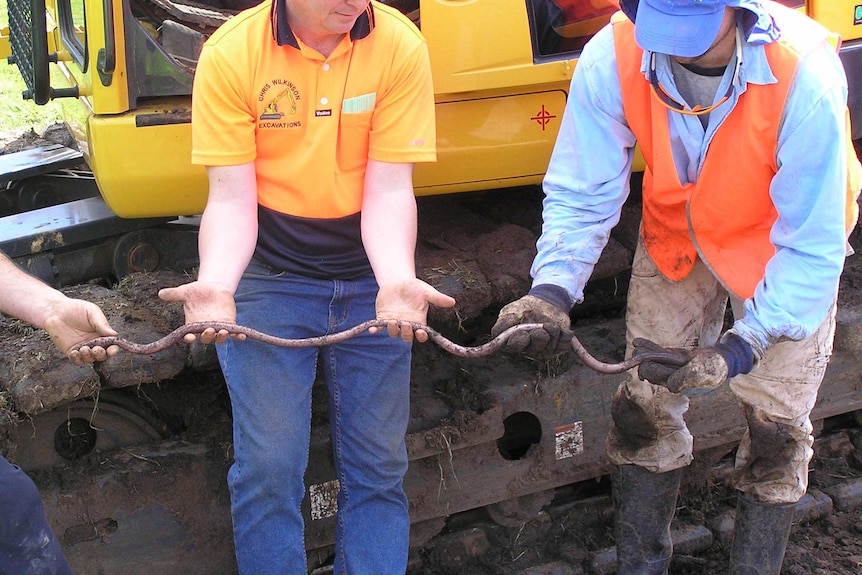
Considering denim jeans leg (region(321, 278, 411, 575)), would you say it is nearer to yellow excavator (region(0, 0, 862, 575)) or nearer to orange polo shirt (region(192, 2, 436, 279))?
orange polo shirt (region(192, 2, 436, 279))

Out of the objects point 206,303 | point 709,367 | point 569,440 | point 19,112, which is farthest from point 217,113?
point 19,112

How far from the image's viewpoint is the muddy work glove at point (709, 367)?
107 inches

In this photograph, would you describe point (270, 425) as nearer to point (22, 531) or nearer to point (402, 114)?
point (22, 531)

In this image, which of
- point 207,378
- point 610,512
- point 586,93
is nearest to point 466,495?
point 610,512

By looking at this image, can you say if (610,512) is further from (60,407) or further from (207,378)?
(60,407)

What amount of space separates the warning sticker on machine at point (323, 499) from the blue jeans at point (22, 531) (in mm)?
1038

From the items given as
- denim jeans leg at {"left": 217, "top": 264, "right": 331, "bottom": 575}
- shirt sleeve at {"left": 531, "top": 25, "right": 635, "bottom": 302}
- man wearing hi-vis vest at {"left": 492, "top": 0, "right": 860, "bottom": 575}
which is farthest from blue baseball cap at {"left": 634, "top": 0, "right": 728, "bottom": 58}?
denim jeans leg at {"left": 217, "top": 264, "right": 331, "bottom": 575}

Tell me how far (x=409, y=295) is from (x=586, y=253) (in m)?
0.57

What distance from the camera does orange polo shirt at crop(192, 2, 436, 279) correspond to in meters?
2.71

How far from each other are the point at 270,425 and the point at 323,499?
73 centimetres

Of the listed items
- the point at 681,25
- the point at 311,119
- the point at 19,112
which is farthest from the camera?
the point at 19,112

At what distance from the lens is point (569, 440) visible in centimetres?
373

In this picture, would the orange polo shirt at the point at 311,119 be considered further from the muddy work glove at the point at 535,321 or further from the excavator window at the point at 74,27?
the excavator window at the point at 74,27

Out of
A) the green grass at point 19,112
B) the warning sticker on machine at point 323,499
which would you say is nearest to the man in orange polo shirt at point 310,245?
the warning sticker on machine at point 323,499
